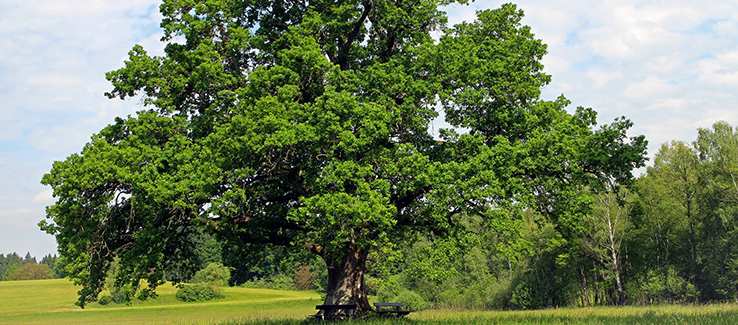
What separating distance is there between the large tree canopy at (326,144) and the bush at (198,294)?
54738 mm

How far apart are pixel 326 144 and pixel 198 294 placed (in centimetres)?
6414

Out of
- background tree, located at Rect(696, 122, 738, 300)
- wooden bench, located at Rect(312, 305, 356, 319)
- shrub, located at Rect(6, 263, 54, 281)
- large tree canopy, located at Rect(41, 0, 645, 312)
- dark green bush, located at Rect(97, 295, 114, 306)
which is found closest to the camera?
large tree canopy, located at Rect(41, 0, 645, 312)

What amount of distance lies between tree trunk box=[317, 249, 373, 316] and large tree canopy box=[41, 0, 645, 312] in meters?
0.07

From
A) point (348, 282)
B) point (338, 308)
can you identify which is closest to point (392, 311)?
point (348, 282)

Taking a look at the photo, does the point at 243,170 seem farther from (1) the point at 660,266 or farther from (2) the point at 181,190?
(1) the point at 660,266

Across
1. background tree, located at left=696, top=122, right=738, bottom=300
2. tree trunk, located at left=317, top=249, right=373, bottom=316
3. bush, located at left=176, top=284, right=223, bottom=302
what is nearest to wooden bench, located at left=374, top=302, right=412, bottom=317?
tree trunk, located at left=317, top=249, right=373, bottom=316

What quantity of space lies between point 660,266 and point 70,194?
55.4 m

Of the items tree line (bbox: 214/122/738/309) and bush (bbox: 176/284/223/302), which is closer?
tree line (bbox: 214/122/738/309)

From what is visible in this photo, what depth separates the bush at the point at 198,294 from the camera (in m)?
73.9

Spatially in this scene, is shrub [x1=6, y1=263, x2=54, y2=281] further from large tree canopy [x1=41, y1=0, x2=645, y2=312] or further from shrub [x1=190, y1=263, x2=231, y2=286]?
large tree canopy [x1=41, y1=0, x2=645, y2=312]

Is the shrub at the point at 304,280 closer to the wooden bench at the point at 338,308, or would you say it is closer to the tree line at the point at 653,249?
the tree line at the point at 653,249

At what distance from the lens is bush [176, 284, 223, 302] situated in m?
73.9

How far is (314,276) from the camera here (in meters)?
113

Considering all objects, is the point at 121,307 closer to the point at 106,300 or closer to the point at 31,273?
the point at 106,300
